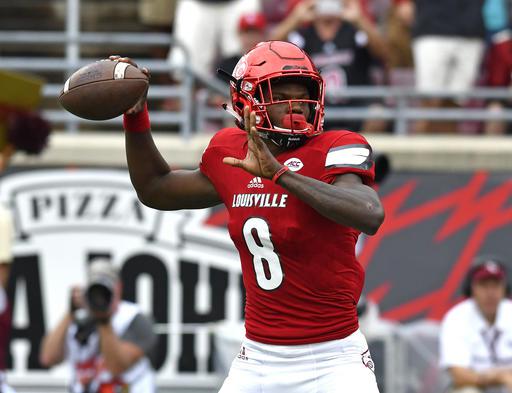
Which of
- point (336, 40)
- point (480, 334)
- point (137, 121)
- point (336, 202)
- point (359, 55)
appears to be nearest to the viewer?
point (336, 202)

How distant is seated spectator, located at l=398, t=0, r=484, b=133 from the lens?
992 centimetres

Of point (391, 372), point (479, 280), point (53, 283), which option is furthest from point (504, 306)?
point (53, 283)

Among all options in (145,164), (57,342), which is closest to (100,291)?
(57,342)

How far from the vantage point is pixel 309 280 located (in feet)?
15.2

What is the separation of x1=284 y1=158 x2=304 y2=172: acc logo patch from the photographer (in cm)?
345

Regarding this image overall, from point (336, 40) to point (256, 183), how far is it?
17.5 ft

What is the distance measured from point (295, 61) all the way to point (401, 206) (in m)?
5.07

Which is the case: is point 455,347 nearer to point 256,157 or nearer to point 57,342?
point 57,342

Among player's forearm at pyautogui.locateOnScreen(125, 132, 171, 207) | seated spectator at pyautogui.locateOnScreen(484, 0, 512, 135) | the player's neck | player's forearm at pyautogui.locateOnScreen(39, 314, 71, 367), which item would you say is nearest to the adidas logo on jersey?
the player's neck

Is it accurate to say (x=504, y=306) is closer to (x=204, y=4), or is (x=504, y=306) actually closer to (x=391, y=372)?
(x=391, y=372)

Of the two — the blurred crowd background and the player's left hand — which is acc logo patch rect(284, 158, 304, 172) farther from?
the blurred crowd background

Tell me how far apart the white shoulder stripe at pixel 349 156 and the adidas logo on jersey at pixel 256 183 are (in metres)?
0.26

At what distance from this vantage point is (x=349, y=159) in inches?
178

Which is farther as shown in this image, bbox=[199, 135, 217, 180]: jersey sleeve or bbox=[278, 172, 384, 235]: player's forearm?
bbox=[199, 135, 217, 180]: jersey sleeve
